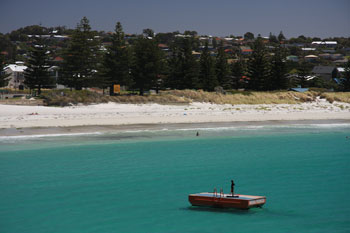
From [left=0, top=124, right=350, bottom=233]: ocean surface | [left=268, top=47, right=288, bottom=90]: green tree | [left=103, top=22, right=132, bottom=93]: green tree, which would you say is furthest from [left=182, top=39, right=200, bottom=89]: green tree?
[left=0, top=124, right=350, bottom=233]: ocean surface

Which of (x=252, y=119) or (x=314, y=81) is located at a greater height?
(x=314, y=81)

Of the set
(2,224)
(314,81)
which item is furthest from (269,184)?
(314,81)

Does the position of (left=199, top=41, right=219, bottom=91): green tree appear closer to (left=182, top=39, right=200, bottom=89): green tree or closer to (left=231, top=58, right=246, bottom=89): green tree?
(left=182, top=39, right=200, bottom=89): green tree

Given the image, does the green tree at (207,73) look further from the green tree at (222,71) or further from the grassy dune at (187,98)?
the grassy dune at (187,98)

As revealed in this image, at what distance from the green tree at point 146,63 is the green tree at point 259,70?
1712 cm

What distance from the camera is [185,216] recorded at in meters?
18.4

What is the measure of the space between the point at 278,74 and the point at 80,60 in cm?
3081

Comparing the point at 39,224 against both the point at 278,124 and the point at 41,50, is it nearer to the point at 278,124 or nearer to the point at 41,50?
the point at 278,124

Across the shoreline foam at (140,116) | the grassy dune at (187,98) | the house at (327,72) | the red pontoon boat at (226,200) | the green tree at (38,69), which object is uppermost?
the house at (327,72)

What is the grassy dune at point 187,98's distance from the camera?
50.7 meters

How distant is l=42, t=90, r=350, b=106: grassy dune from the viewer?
50.7 meters

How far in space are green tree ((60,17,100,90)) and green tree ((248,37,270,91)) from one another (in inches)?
961

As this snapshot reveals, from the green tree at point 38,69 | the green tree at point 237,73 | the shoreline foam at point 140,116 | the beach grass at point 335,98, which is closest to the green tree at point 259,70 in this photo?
the green tree at point 237,73

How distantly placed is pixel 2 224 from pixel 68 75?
147ft
